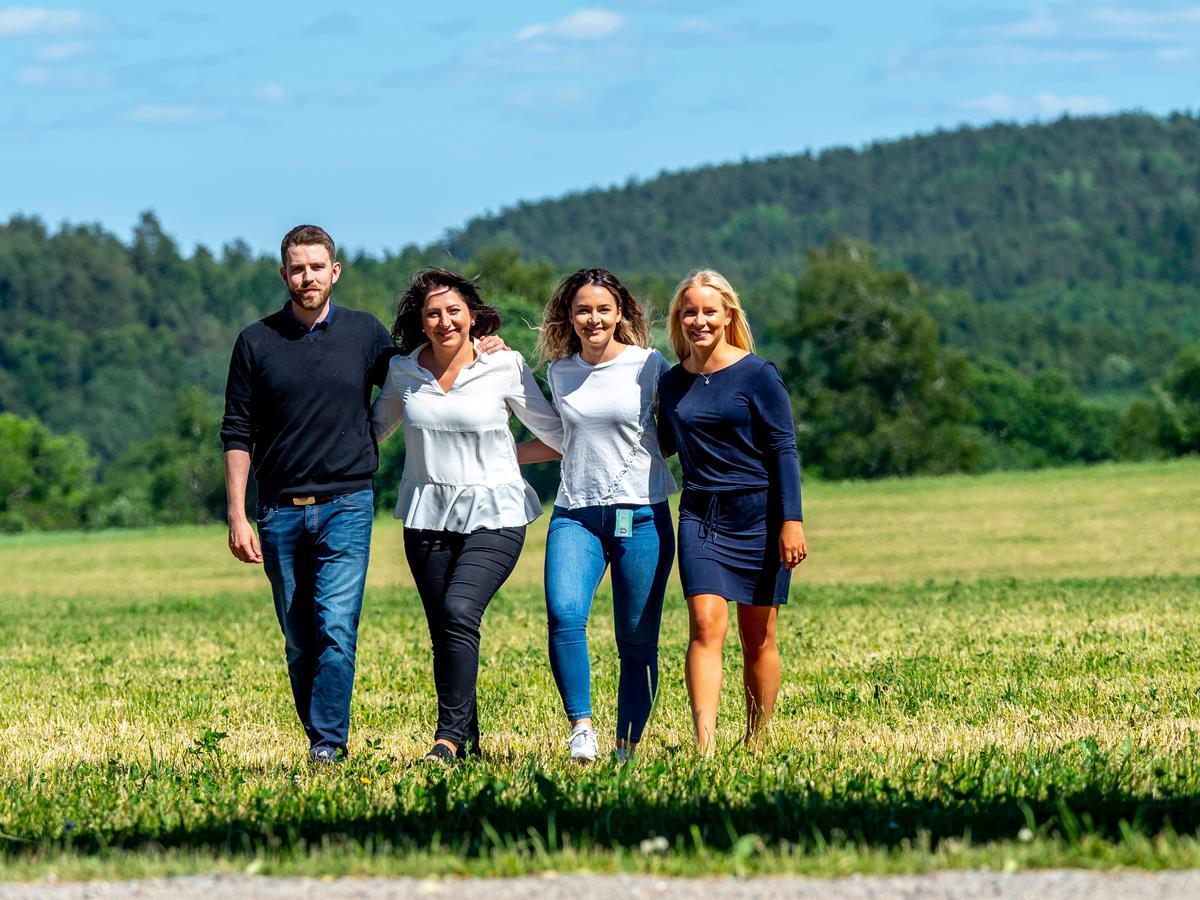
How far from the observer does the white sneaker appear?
742 cm

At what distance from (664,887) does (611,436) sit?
3180 mm

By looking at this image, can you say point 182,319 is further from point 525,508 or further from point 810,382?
point 525,508

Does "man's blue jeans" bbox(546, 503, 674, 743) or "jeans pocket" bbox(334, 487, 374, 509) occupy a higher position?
"jeans pocket" bbox(334, 487, 374, 509)

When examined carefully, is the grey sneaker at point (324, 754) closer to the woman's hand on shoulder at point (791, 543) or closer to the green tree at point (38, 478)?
the woman's hand on shoulder at point (791, 543)

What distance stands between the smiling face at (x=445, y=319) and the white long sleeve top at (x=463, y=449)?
14 centimetres

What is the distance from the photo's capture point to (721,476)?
301 inches

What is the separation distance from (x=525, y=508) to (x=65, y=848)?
2774mm

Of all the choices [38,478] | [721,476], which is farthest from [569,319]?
[38,478]

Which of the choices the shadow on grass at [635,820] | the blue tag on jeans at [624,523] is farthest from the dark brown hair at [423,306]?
the shadow on grass at [635,820]

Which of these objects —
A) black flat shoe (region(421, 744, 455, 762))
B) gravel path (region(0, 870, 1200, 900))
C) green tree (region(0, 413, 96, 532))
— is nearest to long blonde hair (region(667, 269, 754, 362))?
black flat shoe (region(421, 744, 455, 762))

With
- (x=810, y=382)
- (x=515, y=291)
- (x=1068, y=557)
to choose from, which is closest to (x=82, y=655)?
(x=1068, y=557)

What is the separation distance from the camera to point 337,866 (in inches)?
199

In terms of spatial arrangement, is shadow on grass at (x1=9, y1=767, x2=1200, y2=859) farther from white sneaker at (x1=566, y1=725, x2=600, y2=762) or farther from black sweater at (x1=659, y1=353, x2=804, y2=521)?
black sweater at (x1=659, y1=353, x2=804, y2=521)

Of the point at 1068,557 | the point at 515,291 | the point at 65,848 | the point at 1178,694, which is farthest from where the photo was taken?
the point at 515,291
